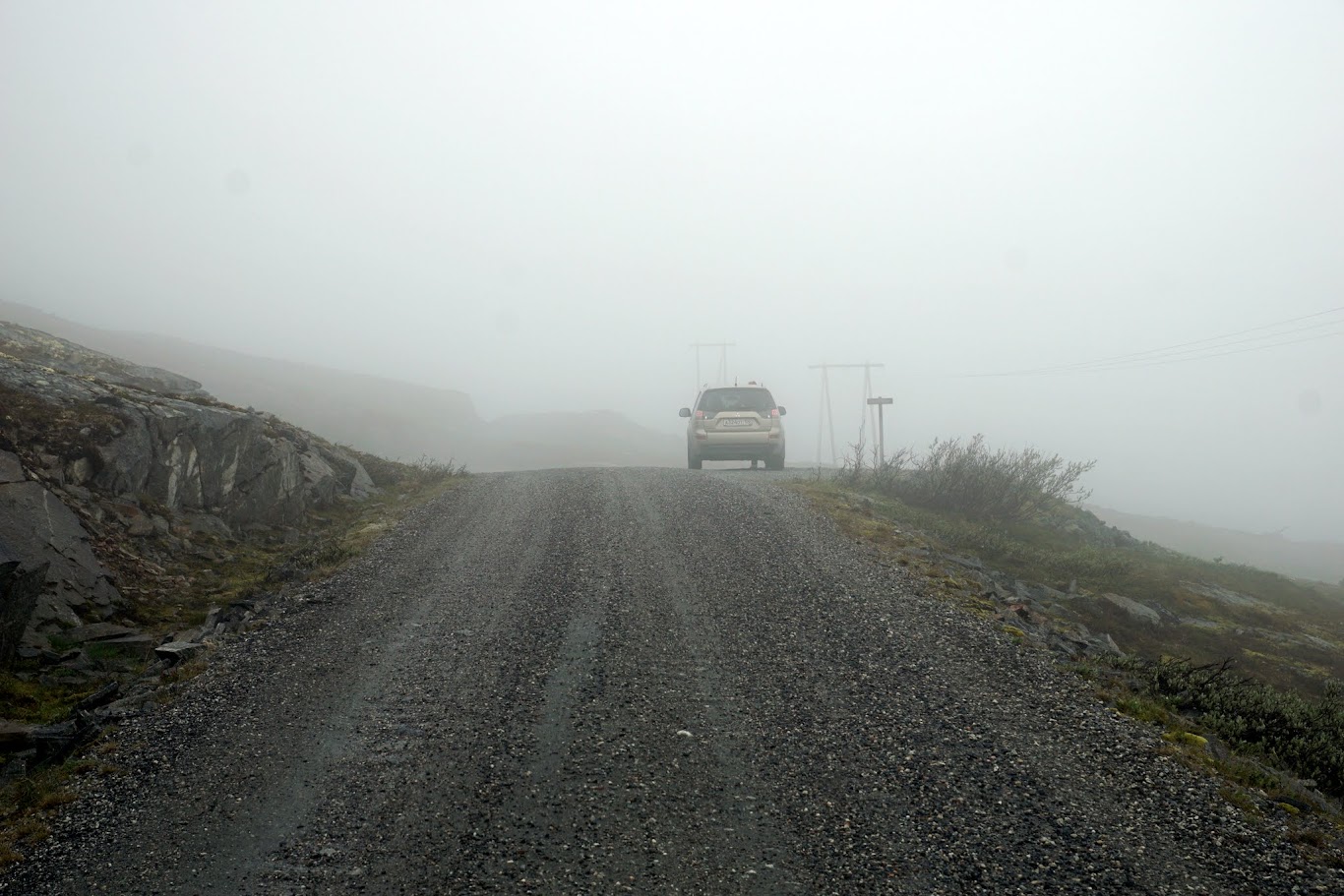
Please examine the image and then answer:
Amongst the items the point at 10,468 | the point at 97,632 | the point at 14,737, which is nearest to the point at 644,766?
the point at 14,737

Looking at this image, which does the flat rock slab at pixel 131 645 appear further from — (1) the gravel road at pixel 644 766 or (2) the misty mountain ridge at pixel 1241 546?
(2) the misty mountain ridge at pixel 1241 546

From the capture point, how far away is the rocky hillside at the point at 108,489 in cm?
724

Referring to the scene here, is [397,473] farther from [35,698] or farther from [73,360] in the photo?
[35,698]

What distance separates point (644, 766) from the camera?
4.98m

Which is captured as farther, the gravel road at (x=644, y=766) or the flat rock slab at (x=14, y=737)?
the flat rock slab at (x=14, y=737)

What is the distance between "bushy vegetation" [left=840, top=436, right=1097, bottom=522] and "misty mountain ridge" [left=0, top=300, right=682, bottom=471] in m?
35.6

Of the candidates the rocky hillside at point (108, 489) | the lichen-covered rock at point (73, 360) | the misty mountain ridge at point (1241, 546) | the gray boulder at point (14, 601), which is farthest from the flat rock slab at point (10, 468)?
the misty mountain ridge at point (1241, 546)

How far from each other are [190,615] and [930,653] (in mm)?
8048

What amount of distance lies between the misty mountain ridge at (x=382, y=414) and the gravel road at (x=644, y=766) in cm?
4112

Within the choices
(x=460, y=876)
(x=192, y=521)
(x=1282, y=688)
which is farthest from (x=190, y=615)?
(x=1282, y=688)

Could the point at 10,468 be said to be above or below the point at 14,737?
above

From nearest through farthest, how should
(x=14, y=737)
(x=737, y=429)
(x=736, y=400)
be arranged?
(x=14, y=737)
(x=737, y=429)
(x=736, y=400)

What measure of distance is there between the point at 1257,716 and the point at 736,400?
48.7 ft

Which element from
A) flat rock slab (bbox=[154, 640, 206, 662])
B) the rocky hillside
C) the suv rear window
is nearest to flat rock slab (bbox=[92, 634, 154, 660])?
the rocky hillside
